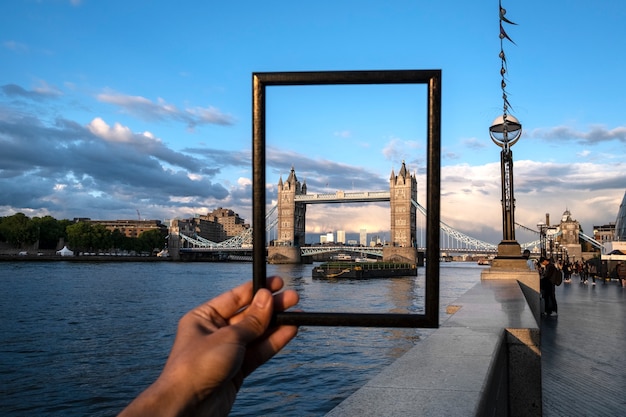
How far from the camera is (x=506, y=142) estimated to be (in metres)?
10.4

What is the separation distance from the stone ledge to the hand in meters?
0.88

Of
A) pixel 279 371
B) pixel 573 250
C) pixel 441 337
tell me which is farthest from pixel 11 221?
pixel 441 337

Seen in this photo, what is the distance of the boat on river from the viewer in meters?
47.8

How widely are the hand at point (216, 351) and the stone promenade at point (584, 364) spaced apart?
145 inches

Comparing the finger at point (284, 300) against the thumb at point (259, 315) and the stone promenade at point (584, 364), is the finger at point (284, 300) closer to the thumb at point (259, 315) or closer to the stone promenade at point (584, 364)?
the thumb at point (259, 315)

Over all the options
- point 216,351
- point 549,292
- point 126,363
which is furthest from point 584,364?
point 126,363

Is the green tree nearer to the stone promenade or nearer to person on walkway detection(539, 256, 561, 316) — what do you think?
person on walkway detection(539, 256, 561, 316)

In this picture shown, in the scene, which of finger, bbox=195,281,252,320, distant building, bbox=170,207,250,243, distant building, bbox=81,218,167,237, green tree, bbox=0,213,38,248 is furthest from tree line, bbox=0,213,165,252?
finger, bbox=195,281,252,320

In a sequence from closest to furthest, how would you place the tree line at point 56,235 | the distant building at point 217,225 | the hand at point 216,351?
the hand at point 216,351, the tree line at point 56,235, the distant building at point 217,225

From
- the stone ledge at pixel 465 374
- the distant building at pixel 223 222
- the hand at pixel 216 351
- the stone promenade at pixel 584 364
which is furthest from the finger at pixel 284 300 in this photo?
the distant building at pixel 223 222

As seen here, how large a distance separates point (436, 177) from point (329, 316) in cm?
33

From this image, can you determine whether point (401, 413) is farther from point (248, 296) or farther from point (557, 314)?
point (557, 314)

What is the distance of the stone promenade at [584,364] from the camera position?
14.3 ft

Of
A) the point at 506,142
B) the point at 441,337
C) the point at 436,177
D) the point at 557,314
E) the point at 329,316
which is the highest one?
the point at 506,142
